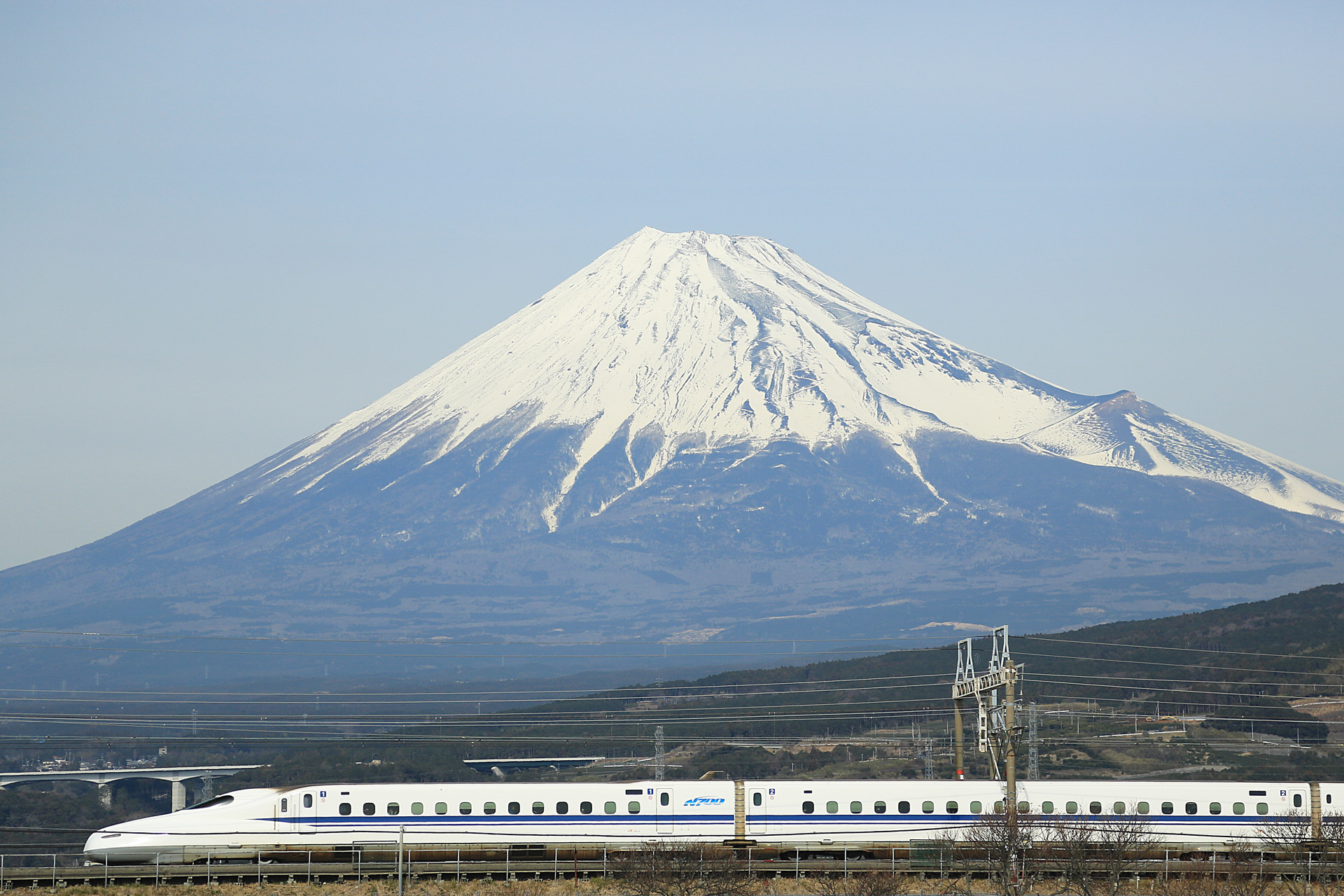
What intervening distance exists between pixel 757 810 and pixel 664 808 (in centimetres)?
341

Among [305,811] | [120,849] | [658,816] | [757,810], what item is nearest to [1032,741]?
[757,810]

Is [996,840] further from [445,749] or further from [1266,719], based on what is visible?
[445,749]

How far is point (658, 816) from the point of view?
5703 centimetres

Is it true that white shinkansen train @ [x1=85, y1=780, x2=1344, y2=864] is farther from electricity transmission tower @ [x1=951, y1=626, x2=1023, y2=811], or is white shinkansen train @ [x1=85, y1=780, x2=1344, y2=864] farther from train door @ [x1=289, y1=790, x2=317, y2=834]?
electricity transmission tower @ [x1=951, y1=626, x2=1023, y2=811]

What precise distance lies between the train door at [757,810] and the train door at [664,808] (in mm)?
2768

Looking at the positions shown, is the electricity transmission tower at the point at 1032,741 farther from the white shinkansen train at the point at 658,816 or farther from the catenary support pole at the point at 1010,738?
the catenary support pole at the point at 1010,738

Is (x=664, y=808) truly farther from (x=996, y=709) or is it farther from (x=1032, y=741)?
(x=1032, y=741)

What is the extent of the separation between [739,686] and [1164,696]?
68887mm

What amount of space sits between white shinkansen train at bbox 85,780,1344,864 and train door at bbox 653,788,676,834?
0.05 metres

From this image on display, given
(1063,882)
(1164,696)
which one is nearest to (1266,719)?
(1164,696)

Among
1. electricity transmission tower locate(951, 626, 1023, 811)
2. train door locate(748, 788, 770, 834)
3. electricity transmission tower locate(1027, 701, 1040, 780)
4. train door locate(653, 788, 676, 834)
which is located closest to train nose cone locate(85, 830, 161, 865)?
train door locate(653, 788, 676, 834)

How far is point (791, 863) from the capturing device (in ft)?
178

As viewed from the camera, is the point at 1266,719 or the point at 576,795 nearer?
the point at 576,795


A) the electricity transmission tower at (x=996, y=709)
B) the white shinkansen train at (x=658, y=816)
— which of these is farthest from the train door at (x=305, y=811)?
the electricity transmission tower at (x=996, y=709)
